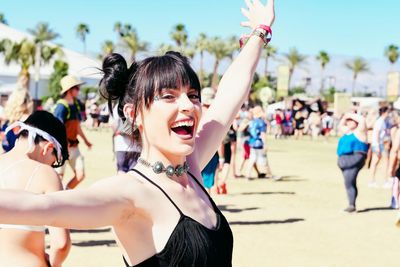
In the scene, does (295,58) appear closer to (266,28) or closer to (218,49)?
(218,49)

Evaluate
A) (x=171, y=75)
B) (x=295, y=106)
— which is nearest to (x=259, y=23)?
(x=171, y=75)

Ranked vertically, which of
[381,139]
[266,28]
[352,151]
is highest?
[266,28]

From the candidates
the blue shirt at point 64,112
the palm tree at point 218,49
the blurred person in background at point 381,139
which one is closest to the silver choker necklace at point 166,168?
the blue shirt at point 64,112

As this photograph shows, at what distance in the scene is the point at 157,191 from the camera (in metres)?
2.16

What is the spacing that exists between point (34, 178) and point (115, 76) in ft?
3.71

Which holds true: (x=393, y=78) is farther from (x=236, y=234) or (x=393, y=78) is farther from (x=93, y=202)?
(x=93, y=202)

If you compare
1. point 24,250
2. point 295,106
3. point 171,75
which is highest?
point 171,75

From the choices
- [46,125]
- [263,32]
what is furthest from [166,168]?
[46,125]

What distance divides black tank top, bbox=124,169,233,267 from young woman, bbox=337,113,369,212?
8309 millimetres

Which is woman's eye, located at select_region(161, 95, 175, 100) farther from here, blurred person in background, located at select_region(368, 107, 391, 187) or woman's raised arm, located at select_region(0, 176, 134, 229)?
blurred person in background, located at select_region(368, 107, 391, 187)

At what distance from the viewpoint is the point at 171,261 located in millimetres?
2053

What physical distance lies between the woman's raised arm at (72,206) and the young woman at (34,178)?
1.23 m

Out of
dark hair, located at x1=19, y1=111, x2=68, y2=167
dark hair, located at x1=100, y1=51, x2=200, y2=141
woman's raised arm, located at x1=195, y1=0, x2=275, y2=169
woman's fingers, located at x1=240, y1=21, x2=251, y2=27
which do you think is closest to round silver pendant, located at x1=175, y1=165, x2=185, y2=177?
dark hair, located at x1=100, y1=51, x2=200, y2=141

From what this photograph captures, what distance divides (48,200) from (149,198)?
1.40ft
